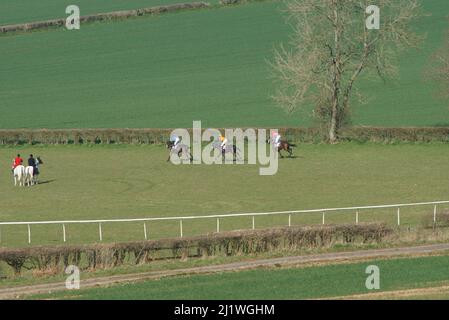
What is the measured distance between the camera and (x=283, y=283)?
24375 millimetres

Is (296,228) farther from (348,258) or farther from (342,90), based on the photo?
(342,90)

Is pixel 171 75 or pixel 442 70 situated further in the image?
pixel 171 75

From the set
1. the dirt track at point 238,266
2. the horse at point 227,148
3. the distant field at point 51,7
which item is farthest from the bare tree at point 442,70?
the distant field at point 51,7

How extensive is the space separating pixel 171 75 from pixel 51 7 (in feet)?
64.5

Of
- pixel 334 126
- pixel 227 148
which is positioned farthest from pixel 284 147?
pixel 334 126

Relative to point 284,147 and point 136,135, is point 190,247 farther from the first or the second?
point 136,135

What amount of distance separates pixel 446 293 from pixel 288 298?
2.89m

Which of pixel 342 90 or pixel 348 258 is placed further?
pixel 342 90

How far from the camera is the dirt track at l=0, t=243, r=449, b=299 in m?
24.9

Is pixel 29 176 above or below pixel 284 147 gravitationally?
below

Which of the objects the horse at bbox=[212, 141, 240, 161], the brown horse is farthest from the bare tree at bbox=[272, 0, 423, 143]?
the horse at bbox=[212, 141, 240, 161]

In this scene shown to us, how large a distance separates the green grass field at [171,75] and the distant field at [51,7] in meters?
0.27
